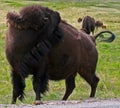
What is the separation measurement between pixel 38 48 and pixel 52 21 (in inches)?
26.7

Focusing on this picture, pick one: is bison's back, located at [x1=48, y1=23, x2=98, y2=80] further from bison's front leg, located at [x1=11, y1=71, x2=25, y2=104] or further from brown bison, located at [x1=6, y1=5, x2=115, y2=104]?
bison's front leg, located at [x1=11, y1=71, x2=25, y2=104]

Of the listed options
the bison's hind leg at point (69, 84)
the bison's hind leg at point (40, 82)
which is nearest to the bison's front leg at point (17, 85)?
the bison's hind leg at point (40, 82)

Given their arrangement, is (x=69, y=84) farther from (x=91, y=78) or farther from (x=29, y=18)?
(x=29, y=18)

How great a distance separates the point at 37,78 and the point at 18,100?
0.99 m

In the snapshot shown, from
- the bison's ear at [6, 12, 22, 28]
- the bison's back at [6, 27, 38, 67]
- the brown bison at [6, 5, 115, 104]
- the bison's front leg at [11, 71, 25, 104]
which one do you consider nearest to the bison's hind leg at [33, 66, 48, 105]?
the brown bison at [6, 5, 115, 104]

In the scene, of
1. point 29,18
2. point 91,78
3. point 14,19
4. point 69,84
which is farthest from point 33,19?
point 91,78

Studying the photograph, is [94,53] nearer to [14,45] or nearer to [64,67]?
[64,67]

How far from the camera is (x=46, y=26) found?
37.8 ft

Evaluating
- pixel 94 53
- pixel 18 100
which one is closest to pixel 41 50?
pixel 18 100

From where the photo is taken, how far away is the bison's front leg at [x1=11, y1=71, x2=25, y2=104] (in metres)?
11.6

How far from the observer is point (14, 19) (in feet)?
37.3

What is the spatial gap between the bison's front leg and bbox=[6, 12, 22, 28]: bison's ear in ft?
3.26

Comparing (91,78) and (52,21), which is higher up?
(52,21)

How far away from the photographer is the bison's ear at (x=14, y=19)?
11324 mm
